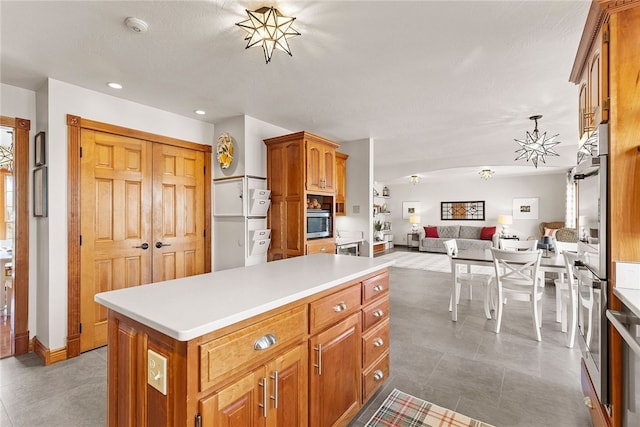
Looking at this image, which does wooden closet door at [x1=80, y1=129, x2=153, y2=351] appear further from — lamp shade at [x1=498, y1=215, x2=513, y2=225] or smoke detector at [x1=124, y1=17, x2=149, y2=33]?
lamp shade at [x1=498, y1=215, x2=513, y2=225]

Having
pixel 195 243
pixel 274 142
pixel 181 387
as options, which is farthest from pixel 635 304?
pixel 195 243

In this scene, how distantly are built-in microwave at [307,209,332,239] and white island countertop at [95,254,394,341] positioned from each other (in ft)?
5.80

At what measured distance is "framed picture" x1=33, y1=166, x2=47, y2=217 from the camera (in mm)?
2608

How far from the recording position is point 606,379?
145cm

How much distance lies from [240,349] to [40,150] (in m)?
2.94

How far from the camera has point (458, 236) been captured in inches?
397

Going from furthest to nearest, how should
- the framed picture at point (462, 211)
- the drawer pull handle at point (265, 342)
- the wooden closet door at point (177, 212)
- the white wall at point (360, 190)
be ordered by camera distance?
the framed picture at point (462, 211) → the white wall at point (360, 190) → the wooden closet door at point (177, 212) → the drawer pull handle at point (265, 342)

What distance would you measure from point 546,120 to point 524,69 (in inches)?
72.0

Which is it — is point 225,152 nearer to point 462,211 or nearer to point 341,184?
point 341,184

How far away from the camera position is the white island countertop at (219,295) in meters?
1.00

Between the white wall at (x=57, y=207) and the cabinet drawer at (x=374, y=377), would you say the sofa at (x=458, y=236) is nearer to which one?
the cabinet drawer at (x=374, y=377)

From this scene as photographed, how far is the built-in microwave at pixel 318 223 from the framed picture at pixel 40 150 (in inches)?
103

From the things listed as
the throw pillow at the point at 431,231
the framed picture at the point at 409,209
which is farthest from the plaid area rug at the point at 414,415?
the framed picture at the point at 409,209

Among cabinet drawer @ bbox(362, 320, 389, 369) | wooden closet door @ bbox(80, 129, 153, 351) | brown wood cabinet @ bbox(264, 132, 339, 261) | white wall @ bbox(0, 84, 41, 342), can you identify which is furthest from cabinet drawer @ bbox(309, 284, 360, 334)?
white wall @ bbox(0, 84, 41, 342)
